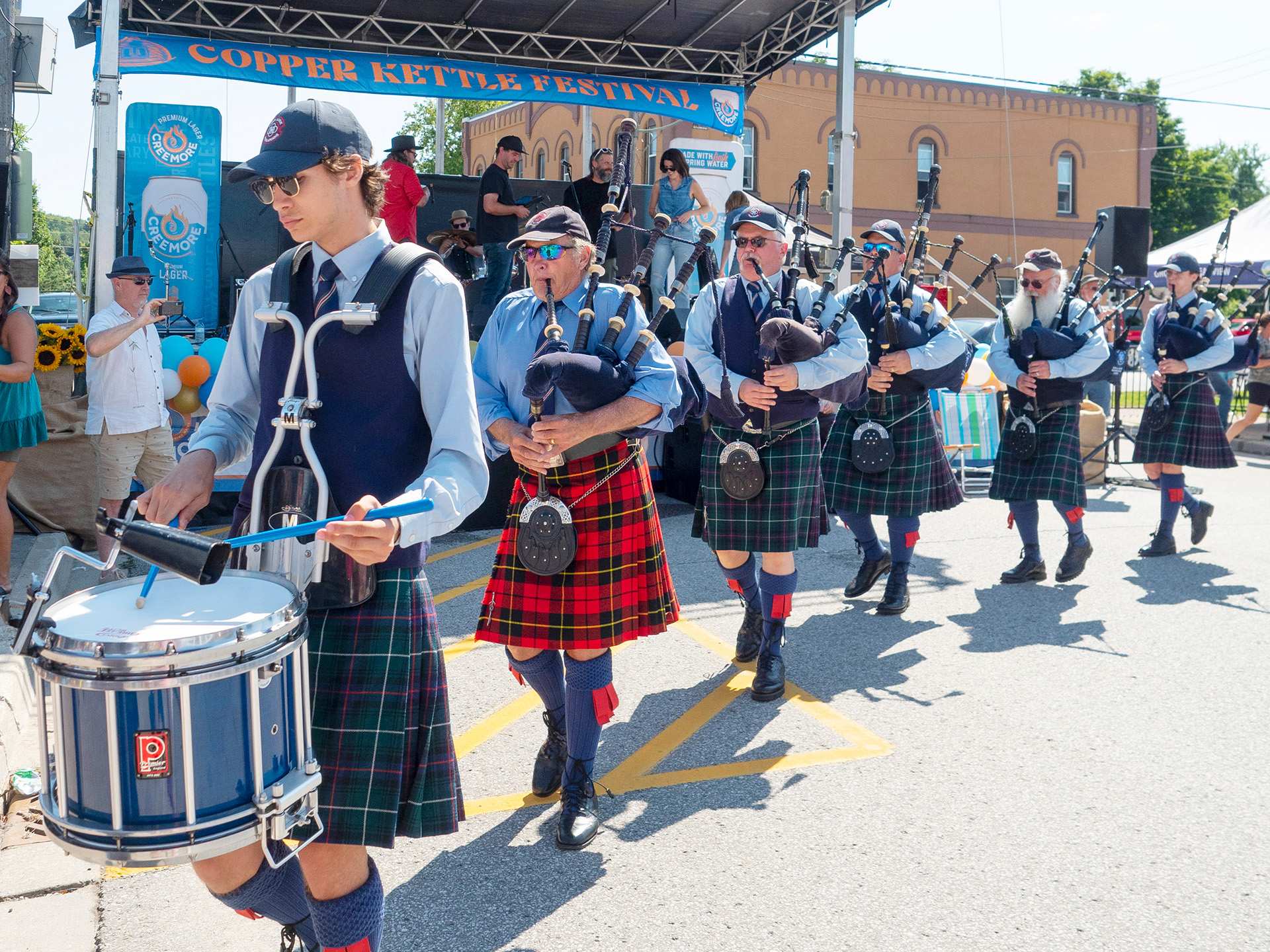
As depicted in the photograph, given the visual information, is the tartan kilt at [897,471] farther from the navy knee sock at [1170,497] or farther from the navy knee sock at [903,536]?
the navy knee sock at [1170,497]

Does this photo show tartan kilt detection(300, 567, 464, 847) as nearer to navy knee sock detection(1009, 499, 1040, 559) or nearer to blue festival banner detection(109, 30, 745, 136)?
navy knee sock detection(1009, 499, 1040, 559)

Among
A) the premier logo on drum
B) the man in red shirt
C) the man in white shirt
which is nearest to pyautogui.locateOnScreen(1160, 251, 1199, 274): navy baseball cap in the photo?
the man in red shirt

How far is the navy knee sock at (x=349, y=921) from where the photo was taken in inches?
78.0

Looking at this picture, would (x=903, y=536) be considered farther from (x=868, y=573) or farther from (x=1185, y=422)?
(x=1185, y=422)

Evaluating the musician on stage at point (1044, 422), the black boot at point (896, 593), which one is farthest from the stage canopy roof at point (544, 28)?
the black boot at point (896, 593)

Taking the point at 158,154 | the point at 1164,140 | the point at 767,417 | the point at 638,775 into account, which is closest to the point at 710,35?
the point at 158,154

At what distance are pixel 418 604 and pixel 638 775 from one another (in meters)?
1.79

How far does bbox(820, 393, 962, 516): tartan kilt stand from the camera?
554 centimetres

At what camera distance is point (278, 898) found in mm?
2086

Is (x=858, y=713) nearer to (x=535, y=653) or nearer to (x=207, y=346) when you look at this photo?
(x=535, y=653)

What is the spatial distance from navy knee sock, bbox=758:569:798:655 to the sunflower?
4.62m

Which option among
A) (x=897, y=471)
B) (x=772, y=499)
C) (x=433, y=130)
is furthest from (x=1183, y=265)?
(x=433, y=130)

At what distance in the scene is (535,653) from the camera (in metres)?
3.30

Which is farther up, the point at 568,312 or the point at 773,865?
the point at 568,312
